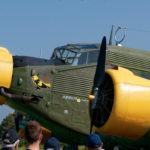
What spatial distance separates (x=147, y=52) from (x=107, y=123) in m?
3.97

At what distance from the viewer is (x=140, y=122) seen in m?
8.85

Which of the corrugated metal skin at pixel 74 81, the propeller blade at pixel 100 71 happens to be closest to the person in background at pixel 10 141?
the propeller blade at pixel 100 71

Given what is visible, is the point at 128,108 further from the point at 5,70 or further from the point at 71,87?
the point at 5,70

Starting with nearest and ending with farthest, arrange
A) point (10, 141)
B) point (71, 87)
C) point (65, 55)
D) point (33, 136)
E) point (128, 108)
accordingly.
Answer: point (10, 141), point (33, 136), point (128, 108), point (71, 87), point (65, 55)

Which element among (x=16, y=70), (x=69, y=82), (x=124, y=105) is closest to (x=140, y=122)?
(x=124, y=105)

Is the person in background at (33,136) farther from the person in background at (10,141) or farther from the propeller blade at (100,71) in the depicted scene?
the propeller blade at (100,71)

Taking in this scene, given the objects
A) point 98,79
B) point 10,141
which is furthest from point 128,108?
point 10,141

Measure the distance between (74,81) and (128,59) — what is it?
5.41 feet

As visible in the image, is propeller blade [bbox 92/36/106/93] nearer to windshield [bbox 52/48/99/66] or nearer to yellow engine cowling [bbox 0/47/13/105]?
windshield [bbox 52/48/99/66]

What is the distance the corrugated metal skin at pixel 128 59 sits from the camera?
436 inches

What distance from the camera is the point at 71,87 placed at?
1073 cm

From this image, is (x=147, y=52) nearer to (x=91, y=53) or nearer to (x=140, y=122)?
(x=91, y=53)

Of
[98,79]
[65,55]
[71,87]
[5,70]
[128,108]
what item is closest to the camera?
[128,108]

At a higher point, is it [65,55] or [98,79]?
[65,55]
